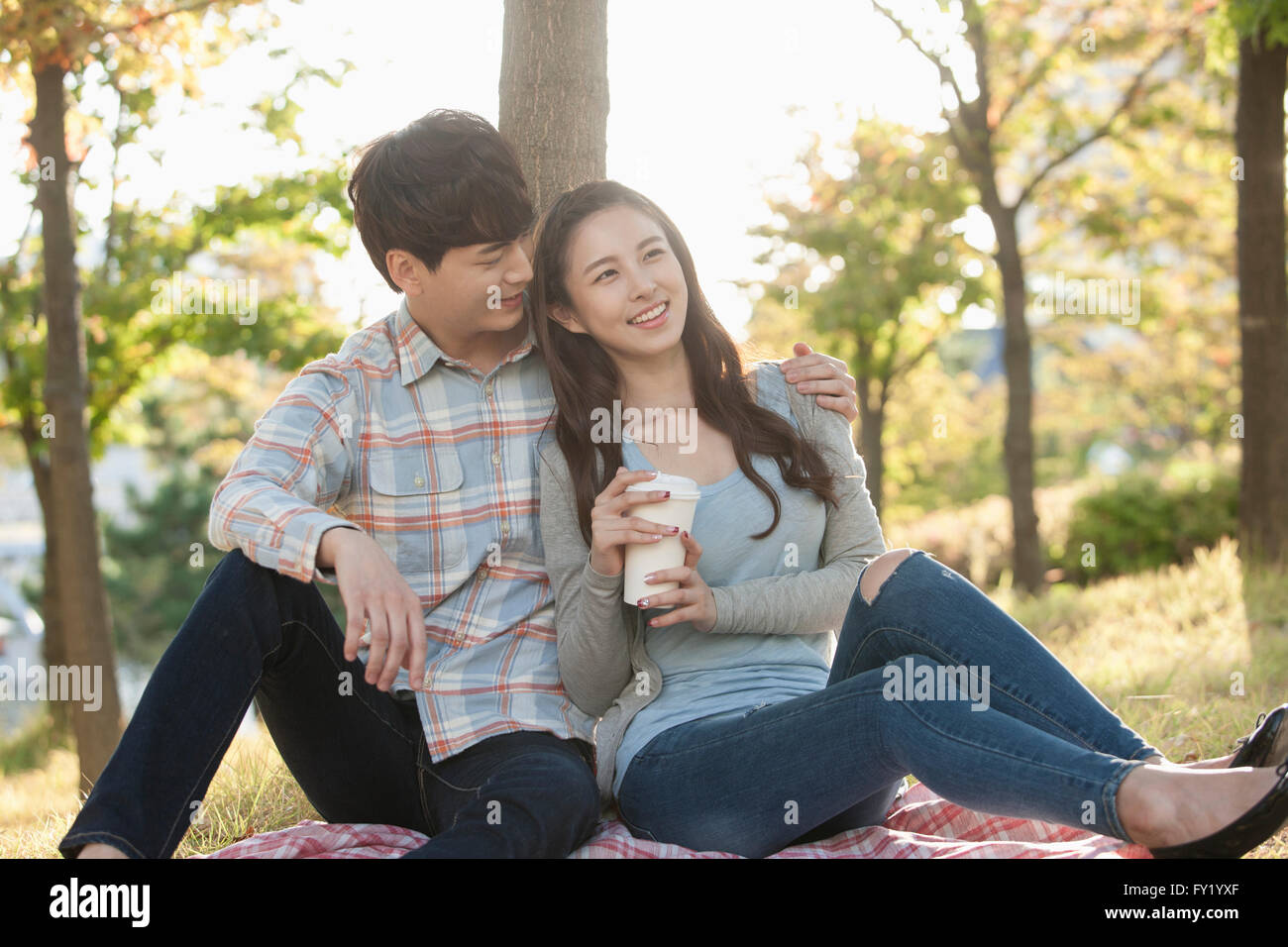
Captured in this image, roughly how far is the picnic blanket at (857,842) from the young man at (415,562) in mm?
69

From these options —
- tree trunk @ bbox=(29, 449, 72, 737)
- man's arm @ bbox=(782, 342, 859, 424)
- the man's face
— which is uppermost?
the man's face

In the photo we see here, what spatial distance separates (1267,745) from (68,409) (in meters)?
6.01

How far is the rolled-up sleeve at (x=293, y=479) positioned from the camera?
222cm

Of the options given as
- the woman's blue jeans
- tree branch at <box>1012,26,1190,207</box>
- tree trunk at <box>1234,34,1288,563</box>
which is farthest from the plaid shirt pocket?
tree branch at <box>1012,26,1190,207</box>

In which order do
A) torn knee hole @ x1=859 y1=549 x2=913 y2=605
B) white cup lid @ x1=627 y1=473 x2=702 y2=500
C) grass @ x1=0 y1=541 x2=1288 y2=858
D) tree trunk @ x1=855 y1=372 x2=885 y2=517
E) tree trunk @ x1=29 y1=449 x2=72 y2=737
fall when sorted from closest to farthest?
white cup lid @ x1=627 y1=473 x2=702 y2=500 < torn knee hole @ x1=859 y1=549 x2=913 y2=605 < grass @ x1=0 y1=541 x2=1288 y2=858 < tree trunk @ x1=29 y1=449 x2=72 y2=737 < tree trunk @ x1=855 y1=372 x2=885 y2=517

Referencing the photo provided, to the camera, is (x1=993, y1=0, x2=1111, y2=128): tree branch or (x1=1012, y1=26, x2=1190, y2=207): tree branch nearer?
(x1=993, y1=0, x2=1111, y2=128): tree branch

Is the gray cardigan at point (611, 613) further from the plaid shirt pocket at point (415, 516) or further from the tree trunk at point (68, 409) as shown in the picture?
the tree trunk at point (68, 409)

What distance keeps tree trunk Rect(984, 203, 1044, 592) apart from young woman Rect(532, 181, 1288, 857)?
6443 mm

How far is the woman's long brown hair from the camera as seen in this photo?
270cm

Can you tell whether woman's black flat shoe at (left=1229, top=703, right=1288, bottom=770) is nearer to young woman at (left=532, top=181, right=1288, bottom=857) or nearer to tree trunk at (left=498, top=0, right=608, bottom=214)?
young woman at (left=532, top=181, right=1288, bottom=857)

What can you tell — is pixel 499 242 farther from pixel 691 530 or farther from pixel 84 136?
pixel 84 136

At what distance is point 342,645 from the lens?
93.6 inches

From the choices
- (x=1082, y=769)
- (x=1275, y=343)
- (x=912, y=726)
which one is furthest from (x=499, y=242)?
(x=1275, y=343)

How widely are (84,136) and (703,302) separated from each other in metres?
5.84
